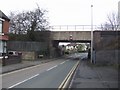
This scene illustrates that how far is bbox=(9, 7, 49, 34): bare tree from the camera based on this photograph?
72.9 metres

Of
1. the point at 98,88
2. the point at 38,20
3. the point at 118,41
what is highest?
the point at 38,20

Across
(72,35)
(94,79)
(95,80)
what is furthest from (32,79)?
(72,35)

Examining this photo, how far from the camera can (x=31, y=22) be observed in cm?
7350

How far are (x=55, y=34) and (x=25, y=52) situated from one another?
12.6 metres

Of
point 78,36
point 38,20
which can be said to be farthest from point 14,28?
point 78,36

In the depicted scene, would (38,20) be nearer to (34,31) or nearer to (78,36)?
(34,31)

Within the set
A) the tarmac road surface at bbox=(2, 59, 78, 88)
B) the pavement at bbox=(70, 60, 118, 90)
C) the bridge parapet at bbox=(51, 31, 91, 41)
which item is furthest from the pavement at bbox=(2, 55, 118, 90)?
the bridge parapet at bbox=(51, 31, 91, 41)

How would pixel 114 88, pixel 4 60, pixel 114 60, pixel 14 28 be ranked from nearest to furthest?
pixel 114 88, pixel 4 60, pixel 114 60, pixel 14 28

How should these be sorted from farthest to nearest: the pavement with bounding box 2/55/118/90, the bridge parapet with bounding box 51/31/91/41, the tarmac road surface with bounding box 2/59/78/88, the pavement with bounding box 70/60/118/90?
the bridge parapet with bounding box 51/31/91/41 < the pavement with bounding box 2/55/118/90 < the pavement with bounding box 70/60/118/90 < the tarmac road surface with bounding box 2/59/78/88

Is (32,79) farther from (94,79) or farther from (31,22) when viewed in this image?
(31,22)

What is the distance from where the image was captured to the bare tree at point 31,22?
239ft

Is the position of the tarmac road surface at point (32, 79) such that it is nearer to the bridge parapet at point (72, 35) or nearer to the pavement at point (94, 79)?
the pavement at point (94, 79)

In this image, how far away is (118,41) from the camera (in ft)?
151

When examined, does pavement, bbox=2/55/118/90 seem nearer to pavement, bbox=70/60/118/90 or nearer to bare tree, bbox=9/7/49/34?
pavement, bbox=70/60/118/90
